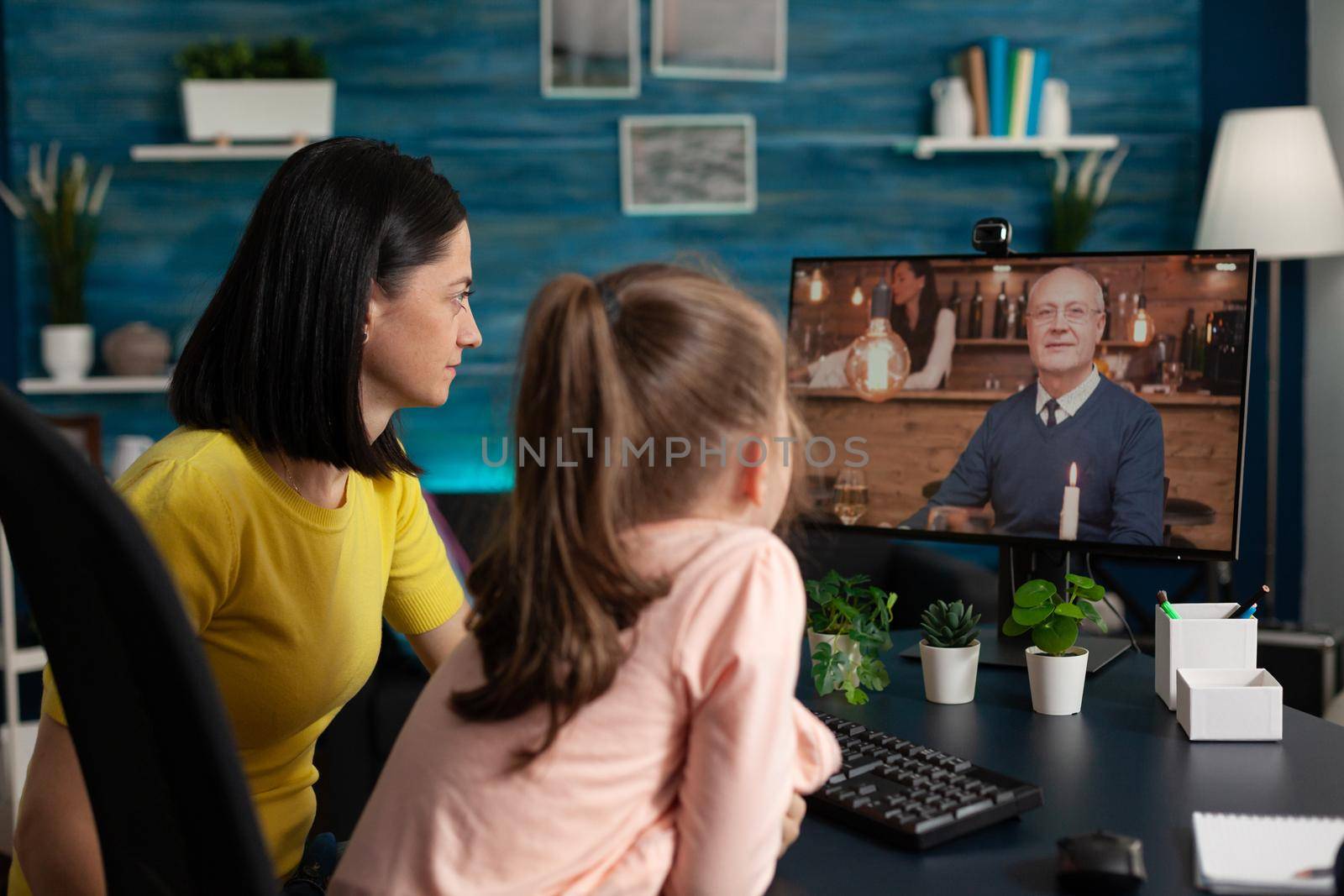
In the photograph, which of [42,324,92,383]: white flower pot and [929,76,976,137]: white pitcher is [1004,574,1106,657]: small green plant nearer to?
[929,76,976,137]: white pitcher

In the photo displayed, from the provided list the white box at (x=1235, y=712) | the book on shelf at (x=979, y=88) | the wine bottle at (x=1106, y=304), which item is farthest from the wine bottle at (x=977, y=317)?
the book on shelf at (x=979, y=88)

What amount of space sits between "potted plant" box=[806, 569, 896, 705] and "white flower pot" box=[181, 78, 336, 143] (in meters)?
2.32

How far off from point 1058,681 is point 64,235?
2.93 meters

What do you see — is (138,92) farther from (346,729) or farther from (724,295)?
(724,295)

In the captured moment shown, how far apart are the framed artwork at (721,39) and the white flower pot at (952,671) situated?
8.16 feet

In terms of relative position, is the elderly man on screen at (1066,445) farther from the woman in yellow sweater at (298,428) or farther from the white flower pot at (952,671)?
the woman in yellow sweater at (298,428)

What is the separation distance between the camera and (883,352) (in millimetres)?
1621

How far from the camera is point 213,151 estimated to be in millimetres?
3271

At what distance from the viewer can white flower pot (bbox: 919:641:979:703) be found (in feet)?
4.49

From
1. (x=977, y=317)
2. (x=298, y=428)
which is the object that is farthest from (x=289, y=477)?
(x=977, y=317)

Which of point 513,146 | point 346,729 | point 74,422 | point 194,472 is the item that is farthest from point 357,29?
point 194,472

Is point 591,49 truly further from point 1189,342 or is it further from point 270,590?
point 270,590

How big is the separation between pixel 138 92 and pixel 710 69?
1563 millimetres

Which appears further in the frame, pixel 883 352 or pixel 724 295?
pixel 883 352
